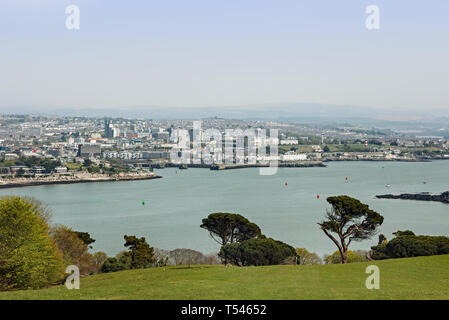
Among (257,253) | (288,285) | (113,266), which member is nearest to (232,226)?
(257,253)

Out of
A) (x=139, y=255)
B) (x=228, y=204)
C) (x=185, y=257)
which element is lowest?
(x=228, y=204)

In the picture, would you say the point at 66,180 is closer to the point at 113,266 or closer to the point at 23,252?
the point at 113,266

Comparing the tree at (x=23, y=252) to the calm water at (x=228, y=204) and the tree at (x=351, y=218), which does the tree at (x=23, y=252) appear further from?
the calm water at (x=228, y=204)

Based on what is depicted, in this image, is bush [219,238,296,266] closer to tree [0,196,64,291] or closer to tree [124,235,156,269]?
tree [124,235,156,269]

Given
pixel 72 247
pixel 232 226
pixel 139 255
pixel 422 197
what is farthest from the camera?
pixel 422 197

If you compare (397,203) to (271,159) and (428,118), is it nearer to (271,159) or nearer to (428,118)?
(271,159)

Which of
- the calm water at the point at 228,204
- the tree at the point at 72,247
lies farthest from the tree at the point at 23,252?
the calm water at the point at 228,204

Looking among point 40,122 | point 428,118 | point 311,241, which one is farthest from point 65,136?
point 428,118
